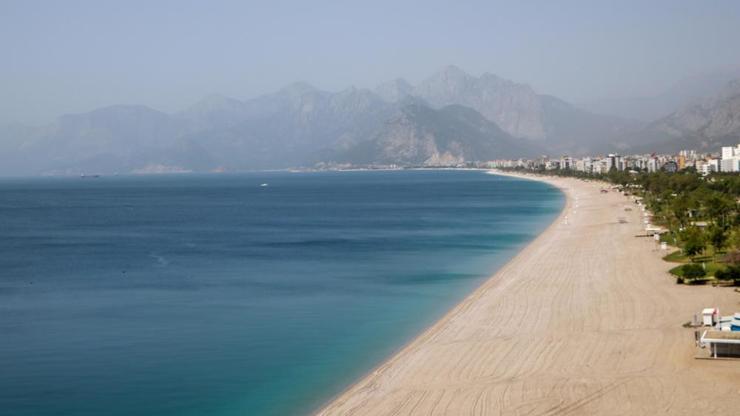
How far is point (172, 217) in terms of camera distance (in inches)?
3403

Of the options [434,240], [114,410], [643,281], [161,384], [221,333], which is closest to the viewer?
[114,410]

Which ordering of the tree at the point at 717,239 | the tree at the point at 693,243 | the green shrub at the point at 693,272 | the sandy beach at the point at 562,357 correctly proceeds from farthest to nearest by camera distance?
the tree at the point at 717,239, the tree at the point at 693,243, the green shrub at the point at 693,272, the sandy beach at the point at 562,357

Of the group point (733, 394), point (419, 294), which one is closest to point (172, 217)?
point (419, 294)

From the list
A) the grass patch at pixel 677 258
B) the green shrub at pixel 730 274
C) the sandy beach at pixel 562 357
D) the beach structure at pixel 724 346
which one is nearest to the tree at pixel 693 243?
the grass patch at pixel 677 258

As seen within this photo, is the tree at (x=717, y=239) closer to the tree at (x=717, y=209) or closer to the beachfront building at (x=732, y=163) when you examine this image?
the tree at (x=717, y=209)

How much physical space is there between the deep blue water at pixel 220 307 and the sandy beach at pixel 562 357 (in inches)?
59.7

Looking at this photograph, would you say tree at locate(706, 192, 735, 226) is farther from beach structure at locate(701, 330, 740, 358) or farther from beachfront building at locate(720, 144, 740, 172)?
beachfront building at locate(720, 144, 740, 172)

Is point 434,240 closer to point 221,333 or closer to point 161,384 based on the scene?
point 221,333

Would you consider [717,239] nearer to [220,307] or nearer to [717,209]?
[717,209]

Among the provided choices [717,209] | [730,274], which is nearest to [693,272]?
[730,274]

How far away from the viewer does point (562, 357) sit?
847 inches

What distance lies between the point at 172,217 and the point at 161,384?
66631mm

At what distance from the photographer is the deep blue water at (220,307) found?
69.3ft

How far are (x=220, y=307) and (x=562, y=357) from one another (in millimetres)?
14838
